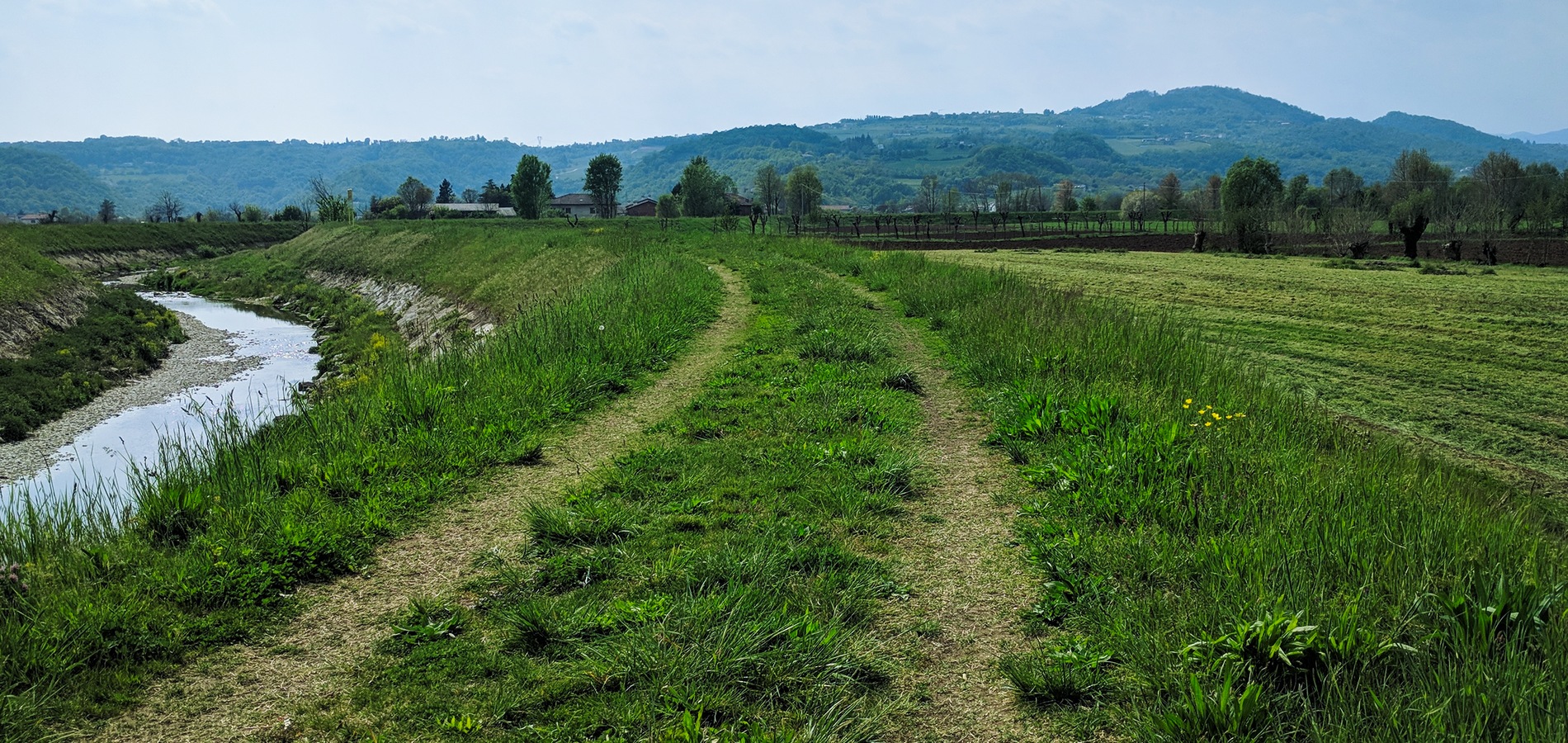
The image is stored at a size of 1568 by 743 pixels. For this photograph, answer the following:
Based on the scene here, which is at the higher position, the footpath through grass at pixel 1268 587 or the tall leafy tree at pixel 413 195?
the tall leafy tree at pixel 413 195

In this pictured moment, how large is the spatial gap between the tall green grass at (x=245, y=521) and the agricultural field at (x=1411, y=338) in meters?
10.8

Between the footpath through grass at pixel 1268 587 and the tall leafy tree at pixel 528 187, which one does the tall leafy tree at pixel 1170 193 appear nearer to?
the tall leafy tree at pixel 528 187

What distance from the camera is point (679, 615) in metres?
4.49

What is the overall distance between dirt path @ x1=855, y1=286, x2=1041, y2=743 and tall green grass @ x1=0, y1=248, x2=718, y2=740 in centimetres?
374

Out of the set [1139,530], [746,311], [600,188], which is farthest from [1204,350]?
[600,188]

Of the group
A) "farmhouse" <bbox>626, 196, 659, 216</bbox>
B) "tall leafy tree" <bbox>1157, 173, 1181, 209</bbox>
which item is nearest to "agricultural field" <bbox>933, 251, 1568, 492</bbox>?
"tall leafy tree" <bbox>1157, 173, 1181, 209</bbox>

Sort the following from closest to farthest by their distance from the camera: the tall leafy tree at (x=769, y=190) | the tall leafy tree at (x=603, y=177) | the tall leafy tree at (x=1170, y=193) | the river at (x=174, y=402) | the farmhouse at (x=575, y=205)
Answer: the river at (x=174, y=402), the tall leafy tree at (x=603, y=177), the tall leafy tree at (x=769, y=190), the tall leafy tree at (x=1170, y=193), the farmhouse at (x=575, y=205)

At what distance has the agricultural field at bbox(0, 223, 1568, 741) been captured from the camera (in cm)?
376

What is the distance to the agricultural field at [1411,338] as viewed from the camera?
1098 centimetres

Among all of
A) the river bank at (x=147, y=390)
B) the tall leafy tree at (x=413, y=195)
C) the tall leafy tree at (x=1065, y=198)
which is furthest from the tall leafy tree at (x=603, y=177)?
the tall leafy tree at (x=1065, y=198)

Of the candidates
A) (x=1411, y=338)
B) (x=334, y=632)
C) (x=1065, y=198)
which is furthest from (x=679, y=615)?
(x=1065, y=198)

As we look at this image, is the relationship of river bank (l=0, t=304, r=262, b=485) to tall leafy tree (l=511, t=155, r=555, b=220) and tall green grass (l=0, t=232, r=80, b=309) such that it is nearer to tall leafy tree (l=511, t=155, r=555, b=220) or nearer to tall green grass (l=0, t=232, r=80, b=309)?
tall green grass (l=0, t=232, r=80, b=309)

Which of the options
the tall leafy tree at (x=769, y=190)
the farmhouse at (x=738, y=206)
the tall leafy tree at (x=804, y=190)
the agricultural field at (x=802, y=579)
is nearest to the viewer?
the agricultural field at (x=802, y=579)

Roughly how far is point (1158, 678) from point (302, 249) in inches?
2829
